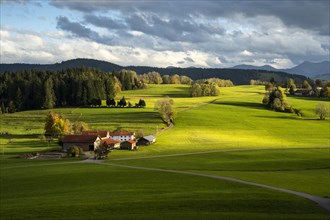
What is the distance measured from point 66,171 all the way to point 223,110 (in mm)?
96445

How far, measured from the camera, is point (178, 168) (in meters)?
63.6

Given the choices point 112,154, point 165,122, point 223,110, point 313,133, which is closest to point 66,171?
point 112,154

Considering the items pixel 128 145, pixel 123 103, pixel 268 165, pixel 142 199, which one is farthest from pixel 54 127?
pixel 142 199

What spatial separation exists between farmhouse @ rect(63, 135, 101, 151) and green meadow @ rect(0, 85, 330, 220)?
4.42 metres

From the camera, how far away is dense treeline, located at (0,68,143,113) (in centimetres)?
15825

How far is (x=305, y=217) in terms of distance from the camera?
106ft

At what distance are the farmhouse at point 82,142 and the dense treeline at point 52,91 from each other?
6206 cm

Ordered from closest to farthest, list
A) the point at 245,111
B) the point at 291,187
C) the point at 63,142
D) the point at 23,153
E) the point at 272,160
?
Result: the point at 291,187
the point at 272,160
the point at 23,153
the point at 63,142
the point at 245,111

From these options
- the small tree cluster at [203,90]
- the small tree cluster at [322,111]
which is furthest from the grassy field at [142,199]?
the small tree cluster at [203,90]

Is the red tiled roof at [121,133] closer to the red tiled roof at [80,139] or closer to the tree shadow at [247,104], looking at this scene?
the red tiled roof at [80,139]

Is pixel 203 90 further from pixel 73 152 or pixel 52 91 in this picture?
pixel 73 152

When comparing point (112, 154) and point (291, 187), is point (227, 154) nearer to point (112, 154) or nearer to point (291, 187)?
point (112, 154)

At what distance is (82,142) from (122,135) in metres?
11.8

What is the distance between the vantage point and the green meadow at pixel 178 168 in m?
35.8
